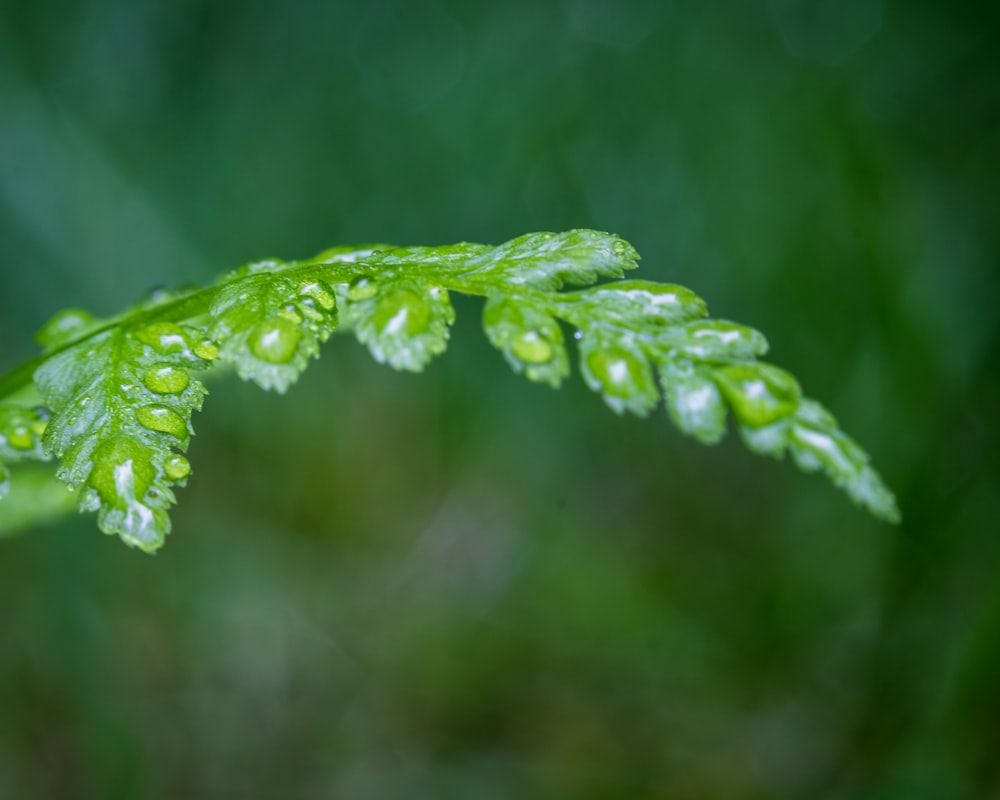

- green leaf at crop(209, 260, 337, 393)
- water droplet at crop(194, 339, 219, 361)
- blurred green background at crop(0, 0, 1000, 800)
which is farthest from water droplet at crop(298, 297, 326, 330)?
blurred green background at crop(0, 0, 1000, 800)

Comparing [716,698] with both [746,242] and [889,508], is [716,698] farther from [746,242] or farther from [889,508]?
[889,508]

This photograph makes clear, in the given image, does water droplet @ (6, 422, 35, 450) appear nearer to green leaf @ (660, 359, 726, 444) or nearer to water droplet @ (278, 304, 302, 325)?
water droplet @ (278, 304, 302, 325)

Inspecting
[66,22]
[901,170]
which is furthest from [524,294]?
[66,22]

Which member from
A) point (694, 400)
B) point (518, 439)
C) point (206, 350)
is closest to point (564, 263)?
point (694, 400)

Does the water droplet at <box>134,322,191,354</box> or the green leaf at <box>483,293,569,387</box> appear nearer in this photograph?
the green leaf at <box>483,293,569,387</box>

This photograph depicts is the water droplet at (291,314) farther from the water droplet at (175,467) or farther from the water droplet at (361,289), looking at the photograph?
the water droplet at (175,467)

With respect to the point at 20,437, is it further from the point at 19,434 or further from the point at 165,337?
the point at 165,337

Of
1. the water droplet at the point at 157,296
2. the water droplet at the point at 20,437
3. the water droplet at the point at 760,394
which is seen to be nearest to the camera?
the water droplet at the point at 760,394

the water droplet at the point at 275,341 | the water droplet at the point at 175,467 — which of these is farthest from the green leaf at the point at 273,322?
the water droplet at the point at 175,467
